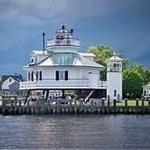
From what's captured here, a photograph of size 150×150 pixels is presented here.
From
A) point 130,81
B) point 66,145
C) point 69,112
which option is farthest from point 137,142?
point 130,81

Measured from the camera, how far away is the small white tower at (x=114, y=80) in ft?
411

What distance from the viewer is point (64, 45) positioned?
124m

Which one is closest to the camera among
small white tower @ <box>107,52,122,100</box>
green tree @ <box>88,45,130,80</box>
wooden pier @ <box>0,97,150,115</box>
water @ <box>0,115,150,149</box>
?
water @ <box>0,115,150,149</box>

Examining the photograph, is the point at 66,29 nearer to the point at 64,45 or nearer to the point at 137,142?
the point at 64,45

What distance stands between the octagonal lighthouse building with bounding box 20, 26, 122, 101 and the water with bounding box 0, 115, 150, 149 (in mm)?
13787

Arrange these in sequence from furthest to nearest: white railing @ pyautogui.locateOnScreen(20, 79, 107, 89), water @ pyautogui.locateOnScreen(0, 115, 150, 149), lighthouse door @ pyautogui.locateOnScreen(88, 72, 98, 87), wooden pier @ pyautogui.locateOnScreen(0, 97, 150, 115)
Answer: lighthouse door @ pyautogui.locateOnScreen(88, 72, 98, 87) → white railing @ pyautogui.locateOnScreen(20, 79, 107, 89) → wooden pier @ pyautogui.locateOnScreen(0, 97, 150, 115) → water @ pyautogui.locateOnScreen(0, 115, 150, 149)

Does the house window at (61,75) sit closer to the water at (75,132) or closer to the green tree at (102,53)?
the water at (75,132)

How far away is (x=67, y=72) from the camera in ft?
401

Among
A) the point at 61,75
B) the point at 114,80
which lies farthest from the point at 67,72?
the point at 114,80

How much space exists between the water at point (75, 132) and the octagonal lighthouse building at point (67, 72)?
1379 centimetres

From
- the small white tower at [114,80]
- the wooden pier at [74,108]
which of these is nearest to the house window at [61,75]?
the small white tower at [114,80]

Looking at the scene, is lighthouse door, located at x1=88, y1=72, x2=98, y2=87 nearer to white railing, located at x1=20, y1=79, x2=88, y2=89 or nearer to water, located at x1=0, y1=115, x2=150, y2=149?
white railing, located at x1=20, y1=79, x2=88, y2=89

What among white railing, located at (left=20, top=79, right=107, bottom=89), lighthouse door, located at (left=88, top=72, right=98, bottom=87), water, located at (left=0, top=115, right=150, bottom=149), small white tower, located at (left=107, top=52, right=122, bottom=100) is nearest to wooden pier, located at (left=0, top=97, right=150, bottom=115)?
water, located at (left=0, top=115, right=150, bottom=149)

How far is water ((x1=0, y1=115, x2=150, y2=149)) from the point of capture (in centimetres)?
6606
